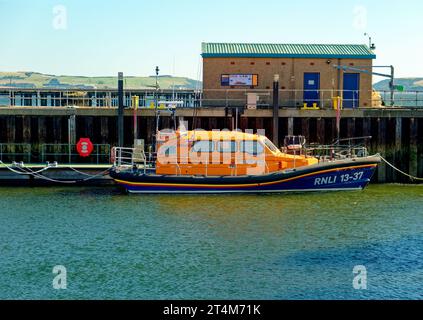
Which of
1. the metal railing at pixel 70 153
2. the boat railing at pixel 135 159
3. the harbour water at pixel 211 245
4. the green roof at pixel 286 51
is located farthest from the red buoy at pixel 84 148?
the green roof at pixel 286 51

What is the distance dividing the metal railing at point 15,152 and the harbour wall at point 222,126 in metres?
0.05

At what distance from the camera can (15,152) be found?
33.1m

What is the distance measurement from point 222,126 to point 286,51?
5.46 m

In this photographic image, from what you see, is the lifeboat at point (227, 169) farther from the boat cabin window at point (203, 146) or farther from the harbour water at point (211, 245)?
the harbour water at point (211, 245)

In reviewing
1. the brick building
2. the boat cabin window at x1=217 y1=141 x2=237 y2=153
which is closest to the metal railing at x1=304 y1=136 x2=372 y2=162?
the brick building

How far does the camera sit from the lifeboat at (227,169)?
91.1ft

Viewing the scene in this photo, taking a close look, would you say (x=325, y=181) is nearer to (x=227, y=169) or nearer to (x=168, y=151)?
(x=227, y=169)

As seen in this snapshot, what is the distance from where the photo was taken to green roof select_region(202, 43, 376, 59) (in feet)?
115

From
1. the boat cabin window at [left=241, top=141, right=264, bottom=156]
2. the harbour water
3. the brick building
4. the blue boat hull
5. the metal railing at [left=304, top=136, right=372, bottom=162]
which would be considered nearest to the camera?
the harbour water

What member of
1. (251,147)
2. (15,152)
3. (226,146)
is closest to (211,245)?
(226,146)

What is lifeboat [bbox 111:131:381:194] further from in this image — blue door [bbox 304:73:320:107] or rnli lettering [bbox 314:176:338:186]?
blue door [bbox 304:73:320:107]
